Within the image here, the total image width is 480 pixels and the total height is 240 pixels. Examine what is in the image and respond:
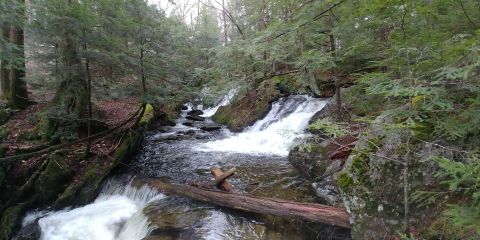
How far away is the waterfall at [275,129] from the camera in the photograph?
11188 mm

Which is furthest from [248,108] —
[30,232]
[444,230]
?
[444,230]

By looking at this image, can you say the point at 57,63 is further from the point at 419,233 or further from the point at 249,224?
the point at 419,233

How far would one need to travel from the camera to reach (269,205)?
18.0 feet

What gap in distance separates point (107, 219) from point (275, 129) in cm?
777

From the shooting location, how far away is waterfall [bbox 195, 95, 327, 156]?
11.2 meters

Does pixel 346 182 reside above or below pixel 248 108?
below

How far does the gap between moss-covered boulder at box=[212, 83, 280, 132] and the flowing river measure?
2373 millimetres

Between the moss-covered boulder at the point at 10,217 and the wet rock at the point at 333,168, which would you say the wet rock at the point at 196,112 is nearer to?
the moss-covered boulder at the point at 10,217

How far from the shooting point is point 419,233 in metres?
3.61

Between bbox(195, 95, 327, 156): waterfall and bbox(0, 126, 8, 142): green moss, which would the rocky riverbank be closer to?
bbox(0, 126, 8, 142): green moss

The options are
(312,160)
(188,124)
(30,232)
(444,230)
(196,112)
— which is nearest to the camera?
(444,230)

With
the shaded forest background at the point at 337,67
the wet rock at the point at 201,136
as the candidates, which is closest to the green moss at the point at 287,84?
the shaded forest background at the point at 337,67

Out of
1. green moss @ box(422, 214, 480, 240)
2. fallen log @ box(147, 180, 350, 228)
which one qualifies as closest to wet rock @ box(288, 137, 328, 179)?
fallen log @ box(147, 180, 350, 228)

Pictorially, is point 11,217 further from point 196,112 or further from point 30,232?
point 196,112
